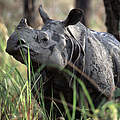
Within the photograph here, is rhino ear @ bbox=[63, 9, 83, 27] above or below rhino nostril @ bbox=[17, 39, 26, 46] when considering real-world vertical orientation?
above

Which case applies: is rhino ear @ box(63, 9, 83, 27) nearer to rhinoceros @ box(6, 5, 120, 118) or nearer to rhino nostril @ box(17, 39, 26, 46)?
rhinoceros @ box(6, 5, 120, 118)

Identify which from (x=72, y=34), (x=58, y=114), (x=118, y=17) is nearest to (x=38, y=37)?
(x=72, y=34)

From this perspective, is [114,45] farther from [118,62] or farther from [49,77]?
[49,77]

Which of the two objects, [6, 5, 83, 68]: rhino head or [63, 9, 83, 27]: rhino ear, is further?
[63, 9, 83, 27]: rhino ear

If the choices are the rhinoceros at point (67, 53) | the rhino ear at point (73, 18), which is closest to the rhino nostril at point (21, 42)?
the rhinoceros at point (67, 53)

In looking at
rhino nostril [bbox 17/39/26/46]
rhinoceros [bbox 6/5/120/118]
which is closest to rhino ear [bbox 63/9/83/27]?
rhinoceros [bbox 6/5/120/118]

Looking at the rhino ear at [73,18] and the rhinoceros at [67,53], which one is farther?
the rhino ear at [73,18]

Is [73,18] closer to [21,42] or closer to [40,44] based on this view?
[40,44]

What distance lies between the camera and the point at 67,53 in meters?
2.79

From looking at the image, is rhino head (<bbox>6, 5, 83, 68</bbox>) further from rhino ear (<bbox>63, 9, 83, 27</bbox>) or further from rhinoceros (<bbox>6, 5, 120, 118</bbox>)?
rhino ear (<bbox>63, 9, 83, 27</bbox>)

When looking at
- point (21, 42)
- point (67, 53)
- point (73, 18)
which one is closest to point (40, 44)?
point (21, 42)

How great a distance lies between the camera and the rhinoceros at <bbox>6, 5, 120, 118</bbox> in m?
2.61

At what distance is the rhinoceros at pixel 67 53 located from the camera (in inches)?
103

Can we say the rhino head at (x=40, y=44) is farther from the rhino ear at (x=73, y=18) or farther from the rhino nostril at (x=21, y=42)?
the rhino ear at (x=73, y=18)
